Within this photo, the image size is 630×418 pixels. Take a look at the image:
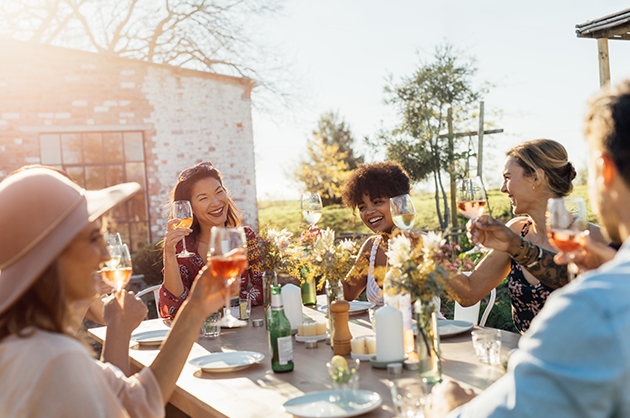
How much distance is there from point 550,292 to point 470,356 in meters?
0.92

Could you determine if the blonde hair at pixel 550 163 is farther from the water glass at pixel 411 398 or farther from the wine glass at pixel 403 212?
the water glass at pixel 411 398

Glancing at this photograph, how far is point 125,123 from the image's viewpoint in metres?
12.3

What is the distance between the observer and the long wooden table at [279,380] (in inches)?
86.3

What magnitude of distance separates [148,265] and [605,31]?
25.2 feet

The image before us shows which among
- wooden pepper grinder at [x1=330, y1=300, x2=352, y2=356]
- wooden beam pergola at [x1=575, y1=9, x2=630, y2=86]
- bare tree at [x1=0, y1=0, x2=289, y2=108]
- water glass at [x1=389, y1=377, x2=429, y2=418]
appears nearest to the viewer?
water glass at [x1=389, y1=377, x2=429, y2=418]

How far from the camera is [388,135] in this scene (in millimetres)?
14445

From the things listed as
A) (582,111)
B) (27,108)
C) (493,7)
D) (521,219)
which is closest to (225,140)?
(27,108)

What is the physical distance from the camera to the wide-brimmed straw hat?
5.22 feet

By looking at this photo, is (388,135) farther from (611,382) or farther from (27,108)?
(611,382)

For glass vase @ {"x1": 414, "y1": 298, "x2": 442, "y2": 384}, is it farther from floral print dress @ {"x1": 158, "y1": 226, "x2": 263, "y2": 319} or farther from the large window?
the large window

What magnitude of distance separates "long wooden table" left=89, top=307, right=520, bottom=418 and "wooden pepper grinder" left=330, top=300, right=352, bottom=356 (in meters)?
0.07

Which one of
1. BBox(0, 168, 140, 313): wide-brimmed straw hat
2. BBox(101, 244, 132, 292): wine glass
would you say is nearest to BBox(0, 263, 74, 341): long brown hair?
BBox(0, 168, 140, 313): wide-brimmed straw hat

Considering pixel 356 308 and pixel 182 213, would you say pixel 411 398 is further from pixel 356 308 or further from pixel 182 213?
pixel 182 213

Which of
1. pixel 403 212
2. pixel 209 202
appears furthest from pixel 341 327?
pixel 209 202
